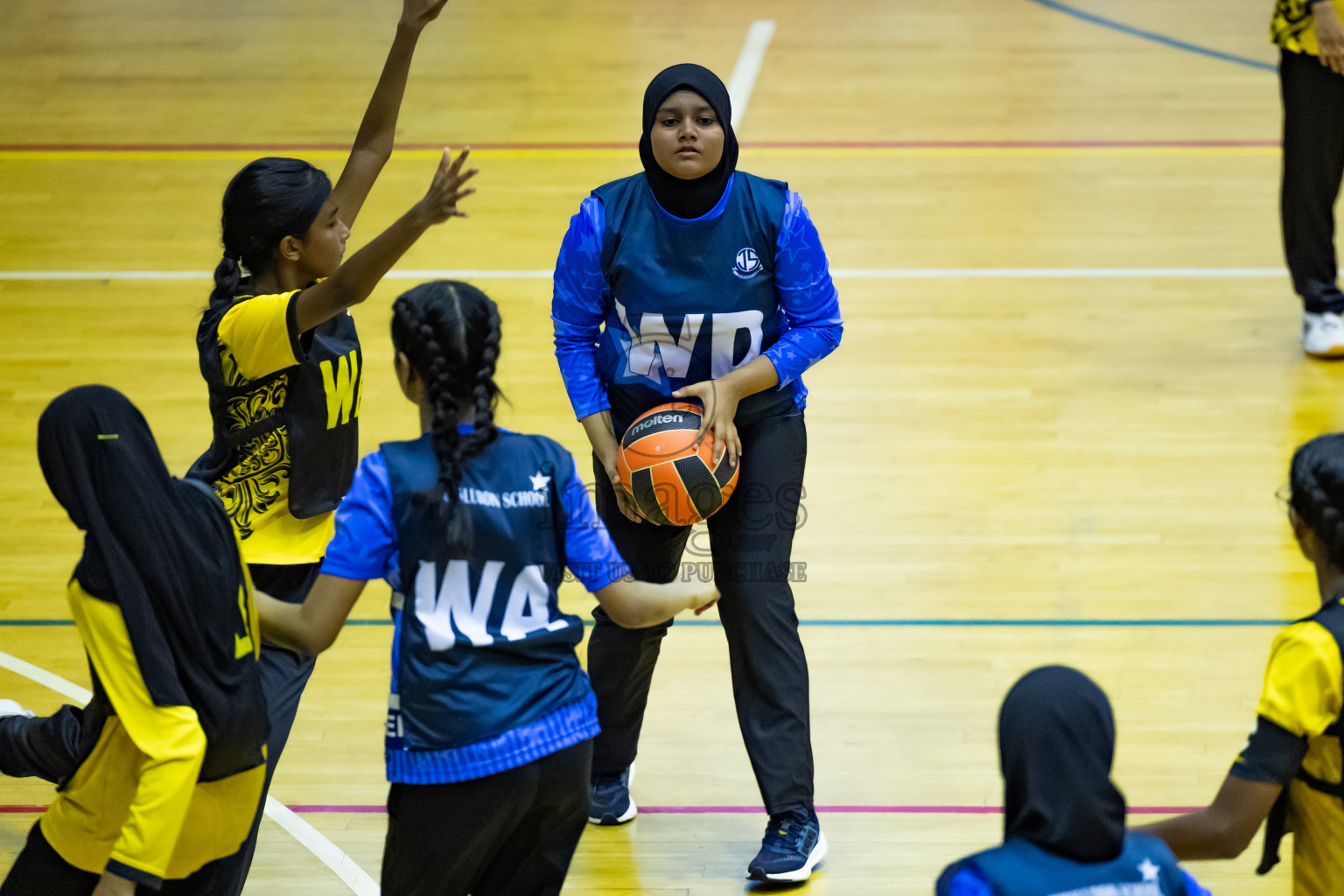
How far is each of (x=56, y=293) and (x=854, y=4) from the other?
259 inches

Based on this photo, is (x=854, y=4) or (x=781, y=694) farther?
(x=854, y=4)

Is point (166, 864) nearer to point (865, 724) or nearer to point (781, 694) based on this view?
point (781, 694)

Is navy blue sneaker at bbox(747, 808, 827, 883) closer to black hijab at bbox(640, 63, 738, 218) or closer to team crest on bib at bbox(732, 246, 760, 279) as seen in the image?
team crest on bib at bbox(732, 246, 760, 279)

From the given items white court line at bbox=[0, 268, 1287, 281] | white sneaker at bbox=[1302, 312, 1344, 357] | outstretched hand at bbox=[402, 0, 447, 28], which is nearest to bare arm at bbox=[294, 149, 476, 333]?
outstretched hand at bbox=[402, 0, 447, 28]

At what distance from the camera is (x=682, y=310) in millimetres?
3477

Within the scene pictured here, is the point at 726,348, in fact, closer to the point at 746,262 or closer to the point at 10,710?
the point at 746,262

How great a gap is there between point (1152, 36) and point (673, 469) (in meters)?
8.46

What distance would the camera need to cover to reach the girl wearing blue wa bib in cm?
254

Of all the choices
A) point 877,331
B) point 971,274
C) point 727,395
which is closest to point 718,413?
point 727,395

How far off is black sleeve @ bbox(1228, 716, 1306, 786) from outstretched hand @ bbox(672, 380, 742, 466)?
1365 millimetres

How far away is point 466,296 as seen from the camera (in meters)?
2.57

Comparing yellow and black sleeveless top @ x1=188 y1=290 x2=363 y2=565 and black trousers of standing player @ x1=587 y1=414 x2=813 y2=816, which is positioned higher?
yellow and black sleeveless top @ x1=188 y1=290 x2=363 y2=565

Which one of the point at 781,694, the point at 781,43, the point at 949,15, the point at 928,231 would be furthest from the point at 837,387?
Answer: the point at 949,15

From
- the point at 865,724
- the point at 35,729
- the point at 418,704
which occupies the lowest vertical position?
the point at 865,724
